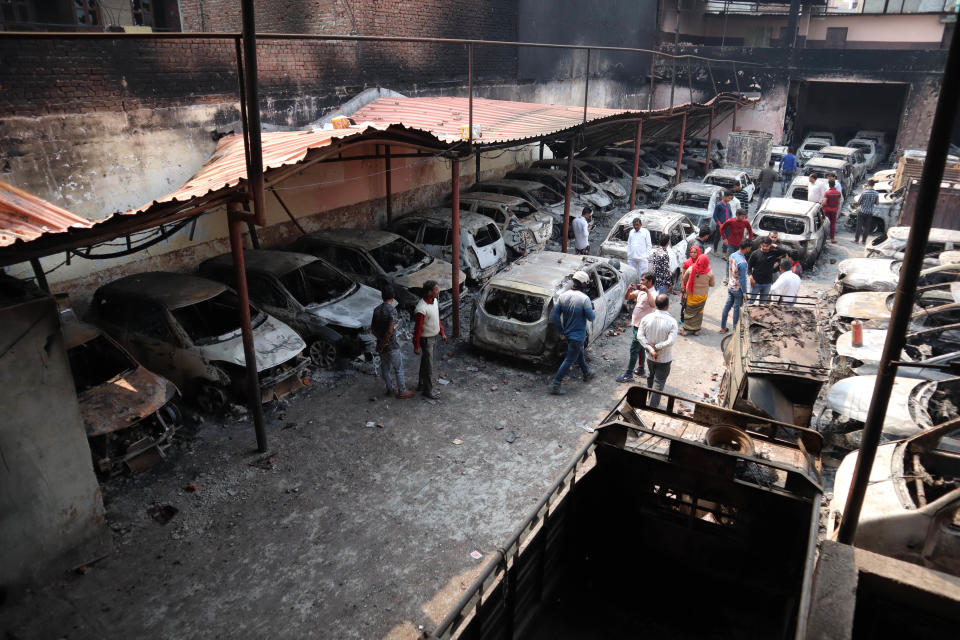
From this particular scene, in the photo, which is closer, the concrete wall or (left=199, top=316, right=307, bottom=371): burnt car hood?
the concrete wall

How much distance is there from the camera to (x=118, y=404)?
708 centimetres

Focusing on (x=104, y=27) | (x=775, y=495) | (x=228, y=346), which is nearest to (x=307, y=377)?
(x=228, y=346)

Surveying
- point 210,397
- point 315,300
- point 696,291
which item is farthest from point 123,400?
point 696,291

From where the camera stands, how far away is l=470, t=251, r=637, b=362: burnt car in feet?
31.1

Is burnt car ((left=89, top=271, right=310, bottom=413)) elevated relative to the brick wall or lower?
lower

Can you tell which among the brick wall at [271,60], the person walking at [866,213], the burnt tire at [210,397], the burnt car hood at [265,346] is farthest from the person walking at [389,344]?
the person walking at [866,213]

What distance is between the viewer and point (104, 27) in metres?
13.5

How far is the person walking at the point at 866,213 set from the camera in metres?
16.4

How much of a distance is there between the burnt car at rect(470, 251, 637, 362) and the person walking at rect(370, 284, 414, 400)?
157 cm

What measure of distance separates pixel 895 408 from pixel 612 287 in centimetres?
509

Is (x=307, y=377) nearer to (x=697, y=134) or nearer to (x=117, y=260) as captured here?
(x=117, y=260)

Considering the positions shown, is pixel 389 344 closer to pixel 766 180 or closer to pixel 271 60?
pixel 271 60

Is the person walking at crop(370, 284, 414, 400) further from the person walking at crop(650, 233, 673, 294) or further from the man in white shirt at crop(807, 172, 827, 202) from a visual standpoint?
the man in white shirt at crop(807, 172, 827, 202)

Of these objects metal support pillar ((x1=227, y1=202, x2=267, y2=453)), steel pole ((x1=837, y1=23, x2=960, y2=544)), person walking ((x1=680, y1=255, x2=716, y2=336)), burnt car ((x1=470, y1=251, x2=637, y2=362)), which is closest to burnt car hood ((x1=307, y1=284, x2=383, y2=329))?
burnt car ((x1=470, y1=251, x2=637, y2=362))
